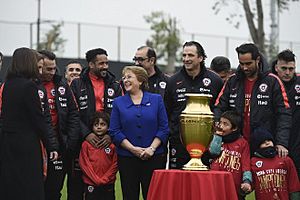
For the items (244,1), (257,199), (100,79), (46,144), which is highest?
(244,1)

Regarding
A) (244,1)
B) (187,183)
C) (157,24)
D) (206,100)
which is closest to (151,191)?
(187,183)

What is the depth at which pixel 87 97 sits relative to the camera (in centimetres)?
1091

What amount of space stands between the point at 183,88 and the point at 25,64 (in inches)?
79.0

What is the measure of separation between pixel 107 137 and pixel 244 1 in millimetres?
18443

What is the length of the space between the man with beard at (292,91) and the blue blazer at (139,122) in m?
1.57

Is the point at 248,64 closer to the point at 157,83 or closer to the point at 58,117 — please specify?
the point at 157,83

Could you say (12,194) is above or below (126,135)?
below

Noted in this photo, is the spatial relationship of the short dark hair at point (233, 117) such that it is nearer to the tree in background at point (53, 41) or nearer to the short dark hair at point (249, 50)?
the short dark hair at point (249, 50)

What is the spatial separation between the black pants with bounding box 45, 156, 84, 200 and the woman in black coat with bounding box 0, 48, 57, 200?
4.11 ft

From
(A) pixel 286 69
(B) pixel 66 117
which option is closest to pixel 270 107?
(A) pixel 286 69

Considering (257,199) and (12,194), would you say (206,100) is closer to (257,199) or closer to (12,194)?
(257,199)

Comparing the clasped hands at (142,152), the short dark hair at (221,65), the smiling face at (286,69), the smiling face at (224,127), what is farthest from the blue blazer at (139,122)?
the short dark hair at (221,65)

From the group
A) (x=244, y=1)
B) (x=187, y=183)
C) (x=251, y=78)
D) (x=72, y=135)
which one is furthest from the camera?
(x=244, y=1)

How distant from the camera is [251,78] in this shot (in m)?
9.91
